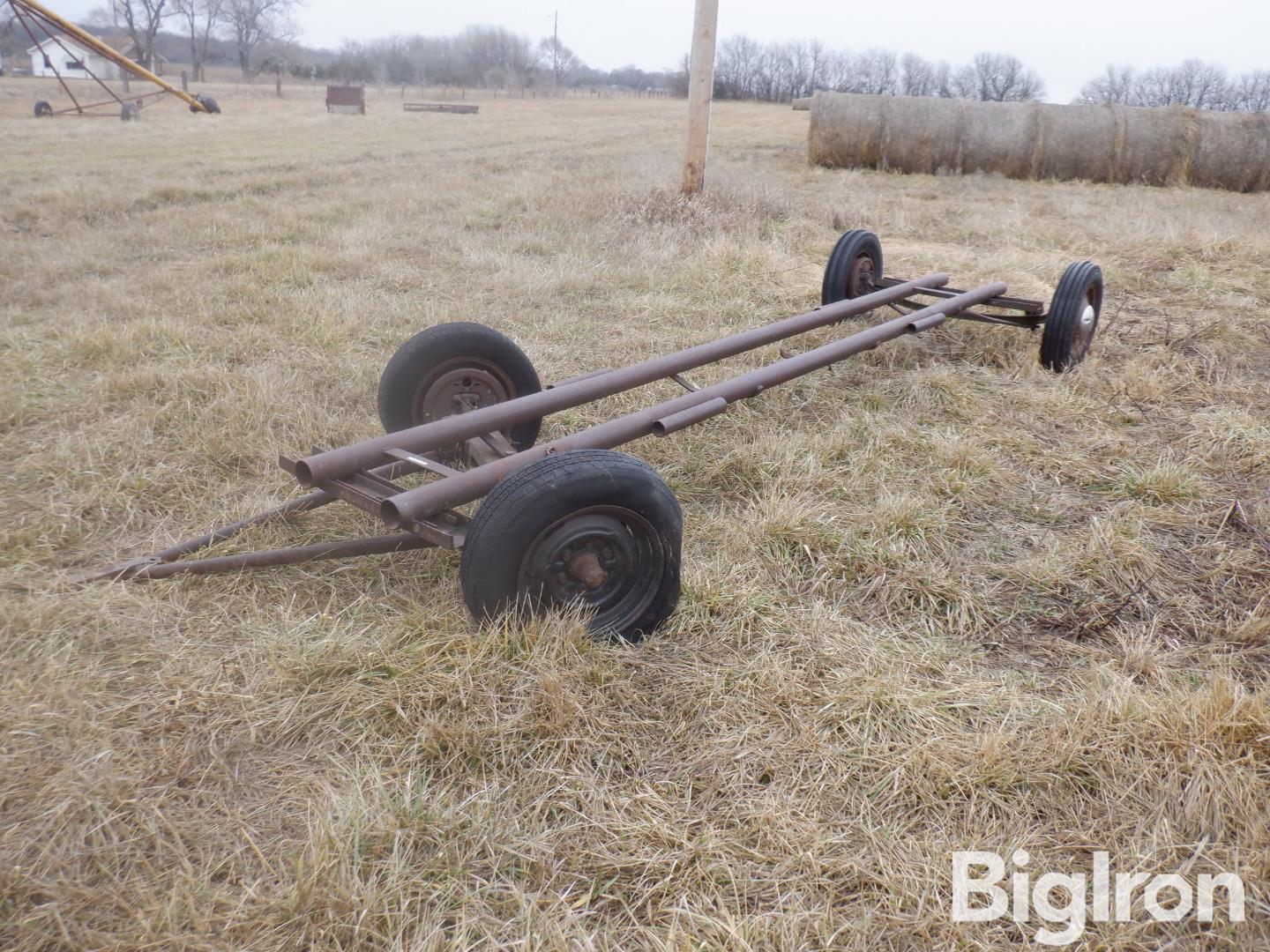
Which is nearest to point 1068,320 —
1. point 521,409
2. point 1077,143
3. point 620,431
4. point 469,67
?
point 620,431

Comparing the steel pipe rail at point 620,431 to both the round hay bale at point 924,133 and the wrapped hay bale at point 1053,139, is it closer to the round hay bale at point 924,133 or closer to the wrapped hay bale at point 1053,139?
the round hay bale at point 924,133

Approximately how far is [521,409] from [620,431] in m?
0.42

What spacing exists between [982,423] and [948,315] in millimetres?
872

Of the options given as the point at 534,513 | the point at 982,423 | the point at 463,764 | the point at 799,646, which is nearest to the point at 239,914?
the point at 463,764

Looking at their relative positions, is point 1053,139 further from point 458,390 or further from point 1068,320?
point 458,390

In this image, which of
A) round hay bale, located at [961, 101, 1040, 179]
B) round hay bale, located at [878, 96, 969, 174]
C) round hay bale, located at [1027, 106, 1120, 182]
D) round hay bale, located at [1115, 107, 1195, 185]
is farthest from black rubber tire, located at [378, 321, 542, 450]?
round hay bale, located at [1115, 107, 1195, 185]

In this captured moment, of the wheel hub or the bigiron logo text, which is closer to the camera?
the bigiron logo text

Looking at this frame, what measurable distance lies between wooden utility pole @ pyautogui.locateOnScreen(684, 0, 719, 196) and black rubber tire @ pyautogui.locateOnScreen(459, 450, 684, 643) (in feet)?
25.2

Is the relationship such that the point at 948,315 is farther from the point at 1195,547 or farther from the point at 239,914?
the point at 239,914

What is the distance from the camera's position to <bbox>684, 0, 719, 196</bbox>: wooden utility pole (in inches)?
360

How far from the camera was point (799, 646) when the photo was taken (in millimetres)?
2658

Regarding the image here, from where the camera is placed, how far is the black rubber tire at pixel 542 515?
237cm

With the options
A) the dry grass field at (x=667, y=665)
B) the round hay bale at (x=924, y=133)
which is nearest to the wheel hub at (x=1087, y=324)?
the dry grass field at (x=667, y=665)

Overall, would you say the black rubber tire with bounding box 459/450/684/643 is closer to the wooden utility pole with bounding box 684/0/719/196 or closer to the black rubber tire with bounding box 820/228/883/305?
the black rubber tire with bounding box 820/228/883/305
